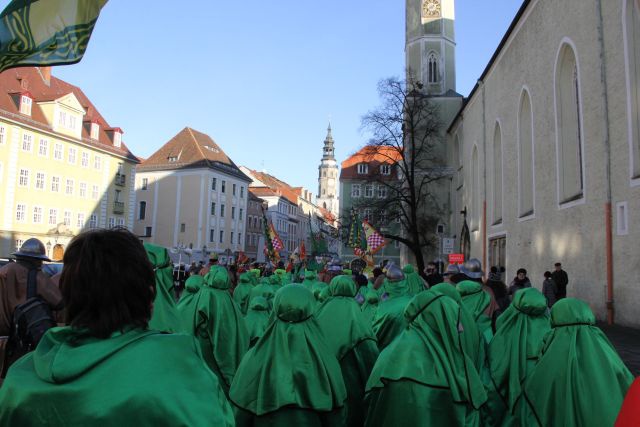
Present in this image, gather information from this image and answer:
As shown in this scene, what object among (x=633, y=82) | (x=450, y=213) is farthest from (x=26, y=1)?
(x=450, y=213)

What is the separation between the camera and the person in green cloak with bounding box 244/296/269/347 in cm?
641

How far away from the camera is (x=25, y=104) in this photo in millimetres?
39312

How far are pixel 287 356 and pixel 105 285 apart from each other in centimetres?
222

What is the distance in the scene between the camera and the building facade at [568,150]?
53.1 feet

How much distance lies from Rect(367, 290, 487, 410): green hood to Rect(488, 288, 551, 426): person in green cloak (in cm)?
116

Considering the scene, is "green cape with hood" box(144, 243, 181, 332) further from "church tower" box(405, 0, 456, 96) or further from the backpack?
"church tower" box(405, 0, 456, 96)

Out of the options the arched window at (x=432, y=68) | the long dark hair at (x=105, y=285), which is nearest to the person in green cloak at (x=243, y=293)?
the long dark hair at (x=105, y=285)

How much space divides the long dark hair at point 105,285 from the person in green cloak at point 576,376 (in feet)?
10.2

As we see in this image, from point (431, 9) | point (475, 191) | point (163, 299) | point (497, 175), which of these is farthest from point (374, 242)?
point (431, 9)

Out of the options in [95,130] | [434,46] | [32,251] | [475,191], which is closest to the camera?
[32,251]

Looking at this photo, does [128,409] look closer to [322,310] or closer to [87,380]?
[87,380]

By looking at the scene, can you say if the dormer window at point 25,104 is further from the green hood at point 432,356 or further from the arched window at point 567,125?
the green hood at point 432,356

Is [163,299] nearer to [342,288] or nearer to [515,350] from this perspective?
[342,288]

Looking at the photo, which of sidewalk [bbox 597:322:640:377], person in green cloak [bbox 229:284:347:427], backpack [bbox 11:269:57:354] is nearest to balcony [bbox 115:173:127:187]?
sidewalk [bbox 597:322:640:377]
